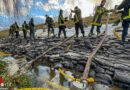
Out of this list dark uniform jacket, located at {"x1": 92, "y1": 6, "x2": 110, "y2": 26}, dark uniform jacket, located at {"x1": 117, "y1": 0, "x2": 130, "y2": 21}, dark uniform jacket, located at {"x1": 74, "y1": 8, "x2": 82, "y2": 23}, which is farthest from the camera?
dark uniform jacket, located at {"x1": 74, "y1": 8, "x2": 82, "y2": 23}

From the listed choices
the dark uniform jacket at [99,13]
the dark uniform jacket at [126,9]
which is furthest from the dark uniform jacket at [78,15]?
the dark uniform jacket at [126,9]

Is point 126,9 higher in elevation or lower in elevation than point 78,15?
lower

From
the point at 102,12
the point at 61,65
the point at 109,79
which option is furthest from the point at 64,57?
the point at 102,12

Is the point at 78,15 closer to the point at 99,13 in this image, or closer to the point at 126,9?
the point at 99,13

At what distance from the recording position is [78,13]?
24.1 ft

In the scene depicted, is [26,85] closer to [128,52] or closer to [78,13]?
[128,52]

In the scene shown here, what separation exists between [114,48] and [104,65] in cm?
169

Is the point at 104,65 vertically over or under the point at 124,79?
over

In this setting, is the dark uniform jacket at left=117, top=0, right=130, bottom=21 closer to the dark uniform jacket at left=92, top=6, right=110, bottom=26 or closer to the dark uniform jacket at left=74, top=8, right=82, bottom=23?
the dark uniform jacket at left=92, top=6, right=110, bottom=26

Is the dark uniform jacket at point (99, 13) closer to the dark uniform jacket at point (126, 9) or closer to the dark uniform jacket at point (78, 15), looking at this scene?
the dark uniform jacket at point (78, 15)

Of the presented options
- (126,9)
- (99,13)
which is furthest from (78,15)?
(126,9)

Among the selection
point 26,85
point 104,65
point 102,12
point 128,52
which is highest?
point 102,12

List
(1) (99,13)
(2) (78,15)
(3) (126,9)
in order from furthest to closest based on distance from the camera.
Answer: (2) (78,15), (1) (99,13), (3) (126,9)

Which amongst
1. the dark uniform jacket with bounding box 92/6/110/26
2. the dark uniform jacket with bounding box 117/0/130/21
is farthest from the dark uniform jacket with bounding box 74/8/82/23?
the dark uniform jacket with bounding box 117/0/130/21
